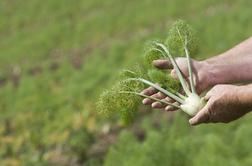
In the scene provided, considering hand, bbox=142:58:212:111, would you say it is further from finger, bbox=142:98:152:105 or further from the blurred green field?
the blurred green field

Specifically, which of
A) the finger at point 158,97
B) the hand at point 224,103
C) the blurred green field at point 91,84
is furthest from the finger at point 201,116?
the blurred green field at point 91,84

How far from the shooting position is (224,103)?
8.55 ft

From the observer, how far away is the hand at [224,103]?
2.59 m

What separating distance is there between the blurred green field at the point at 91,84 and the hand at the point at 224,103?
1924 mm

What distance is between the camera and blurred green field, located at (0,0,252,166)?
525cm

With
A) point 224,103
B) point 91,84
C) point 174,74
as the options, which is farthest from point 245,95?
point 91,84

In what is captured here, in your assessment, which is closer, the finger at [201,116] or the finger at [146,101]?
the finger at [201,116]

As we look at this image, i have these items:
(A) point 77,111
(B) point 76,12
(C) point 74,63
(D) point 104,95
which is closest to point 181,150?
(D) point 104,95

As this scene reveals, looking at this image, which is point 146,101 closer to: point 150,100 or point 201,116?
point 150,100

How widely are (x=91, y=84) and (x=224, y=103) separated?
6.09m

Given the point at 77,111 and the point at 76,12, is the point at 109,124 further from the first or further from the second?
the point at 76,12

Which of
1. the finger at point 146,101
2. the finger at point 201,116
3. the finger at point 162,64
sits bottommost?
the finger at point 201,116

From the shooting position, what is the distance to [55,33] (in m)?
13.9

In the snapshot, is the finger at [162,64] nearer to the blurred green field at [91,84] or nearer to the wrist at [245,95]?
the wrist at [245,95]
